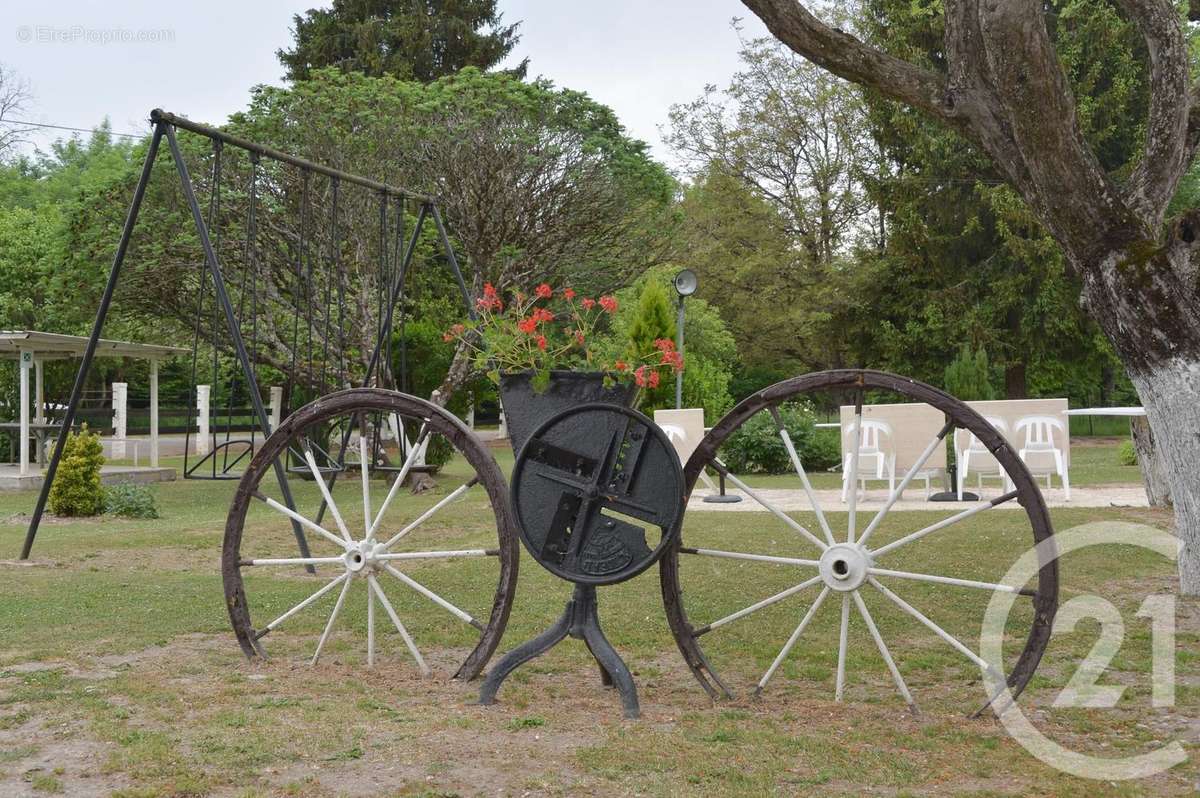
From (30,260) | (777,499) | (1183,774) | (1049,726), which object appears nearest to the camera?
(1183,774)

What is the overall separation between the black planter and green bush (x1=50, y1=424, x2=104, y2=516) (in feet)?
30.6

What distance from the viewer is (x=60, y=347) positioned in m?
17.2

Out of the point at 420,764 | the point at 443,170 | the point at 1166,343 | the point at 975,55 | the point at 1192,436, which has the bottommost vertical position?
the point at 420,764

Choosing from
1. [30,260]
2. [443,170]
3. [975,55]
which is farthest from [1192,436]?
[30,260]

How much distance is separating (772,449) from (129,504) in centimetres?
944

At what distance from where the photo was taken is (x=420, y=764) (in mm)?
3582

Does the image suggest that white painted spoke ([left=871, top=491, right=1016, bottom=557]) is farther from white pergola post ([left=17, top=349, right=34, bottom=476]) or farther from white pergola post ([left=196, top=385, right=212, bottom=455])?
white pergola post ([left=196, top=385, right=212, bottom=455])

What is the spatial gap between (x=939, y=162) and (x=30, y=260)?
2083cm

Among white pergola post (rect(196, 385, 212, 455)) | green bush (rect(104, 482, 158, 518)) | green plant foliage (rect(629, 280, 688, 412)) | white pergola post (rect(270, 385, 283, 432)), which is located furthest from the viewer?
white pergola post (rect(196, 385, 212, 455))

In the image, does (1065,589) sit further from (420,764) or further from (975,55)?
(420,764)

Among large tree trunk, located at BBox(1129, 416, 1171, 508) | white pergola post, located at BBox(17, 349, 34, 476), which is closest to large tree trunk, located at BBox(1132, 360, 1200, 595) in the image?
large tree trunk, located at BBox(1129, 416, 1171, 508)

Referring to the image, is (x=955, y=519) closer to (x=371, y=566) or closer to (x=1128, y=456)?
(x=371, y=566)

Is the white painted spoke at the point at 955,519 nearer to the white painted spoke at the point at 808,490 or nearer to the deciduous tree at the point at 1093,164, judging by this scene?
the white painted spoke at the point at 808,490

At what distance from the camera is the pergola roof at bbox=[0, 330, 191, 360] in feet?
51.9
